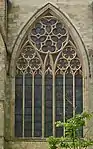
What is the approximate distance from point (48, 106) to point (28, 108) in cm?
85

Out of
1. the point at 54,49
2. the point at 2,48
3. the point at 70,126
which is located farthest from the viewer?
the point at 54,49

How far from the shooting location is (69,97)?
81.5 feet

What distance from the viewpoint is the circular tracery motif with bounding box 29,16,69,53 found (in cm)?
2533

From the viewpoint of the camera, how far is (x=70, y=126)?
739 inches

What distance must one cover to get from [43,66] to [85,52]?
74.6 inches

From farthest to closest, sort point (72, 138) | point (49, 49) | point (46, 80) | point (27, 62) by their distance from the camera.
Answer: point (49, 49)
point (27, 62)
point (46, 80)
point (72, 138)

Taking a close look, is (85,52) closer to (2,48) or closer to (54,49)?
(54,49)

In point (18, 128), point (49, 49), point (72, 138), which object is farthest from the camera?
point (49, 49)

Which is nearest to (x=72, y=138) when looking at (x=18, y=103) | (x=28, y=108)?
(x=28, y=108)

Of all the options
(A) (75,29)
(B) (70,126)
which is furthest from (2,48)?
(B) (70,126)

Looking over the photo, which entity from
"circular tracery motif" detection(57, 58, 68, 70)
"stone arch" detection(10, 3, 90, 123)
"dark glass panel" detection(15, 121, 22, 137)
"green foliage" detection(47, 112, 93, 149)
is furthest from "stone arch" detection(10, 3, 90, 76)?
"green foliage" detection(47, 112, 93, 149)

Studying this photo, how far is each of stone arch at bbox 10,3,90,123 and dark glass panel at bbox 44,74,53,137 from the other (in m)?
1.46

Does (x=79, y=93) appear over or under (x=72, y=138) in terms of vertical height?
over

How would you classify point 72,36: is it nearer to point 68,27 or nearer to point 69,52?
point 68,27
